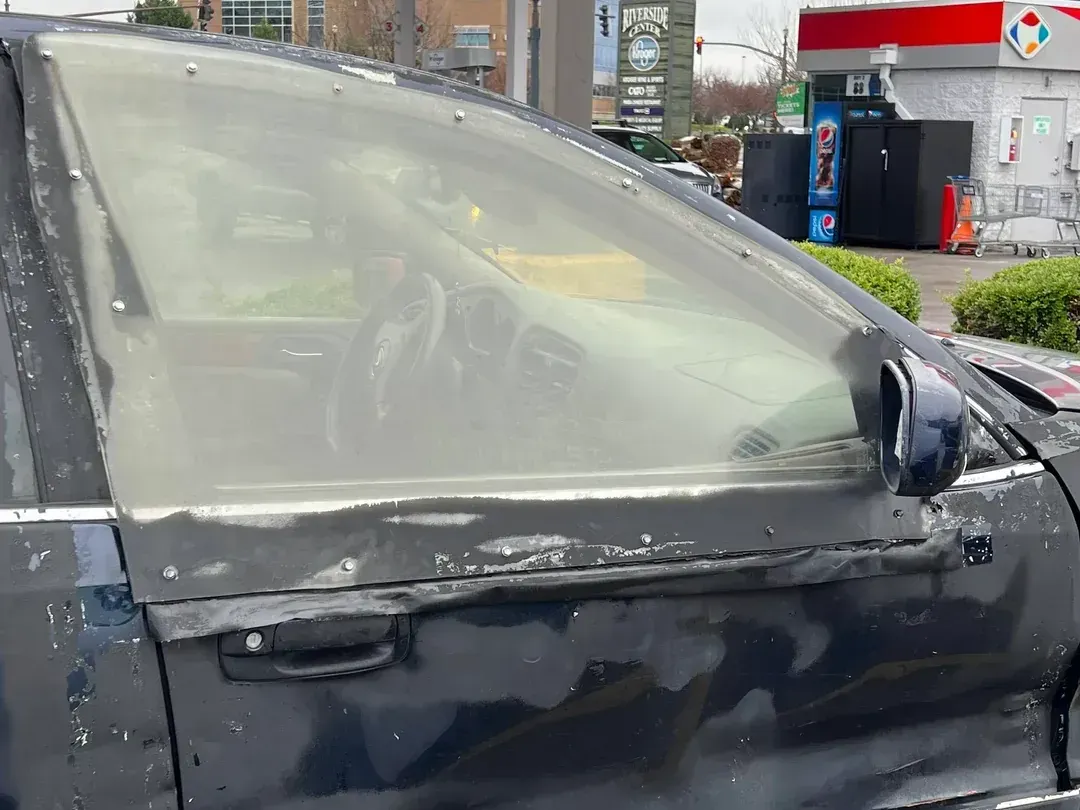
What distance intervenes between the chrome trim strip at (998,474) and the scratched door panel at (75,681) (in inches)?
54.3

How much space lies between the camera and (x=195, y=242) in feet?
5.58

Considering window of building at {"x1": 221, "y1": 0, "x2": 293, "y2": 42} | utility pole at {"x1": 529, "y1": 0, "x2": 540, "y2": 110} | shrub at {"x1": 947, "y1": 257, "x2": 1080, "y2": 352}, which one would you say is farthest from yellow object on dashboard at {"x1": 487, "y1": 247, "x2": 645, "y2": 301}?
window of building at {"x1": 221, "y1": 0, "x2": 293, "y2": 42}

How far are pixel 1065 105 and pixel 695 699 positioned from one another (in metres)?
19.2

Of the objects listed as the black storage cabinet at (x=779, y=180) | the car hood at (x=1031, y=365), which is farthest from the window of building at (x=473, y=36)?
the car hood at (x=1031, y=365)

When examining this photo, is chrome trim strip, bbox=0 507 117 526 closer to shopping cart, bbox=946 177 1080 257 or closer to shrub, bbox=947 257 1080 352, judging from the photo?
shrub, bbox=947 257 1080 352

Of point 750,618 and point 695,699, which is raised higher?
point 750,618

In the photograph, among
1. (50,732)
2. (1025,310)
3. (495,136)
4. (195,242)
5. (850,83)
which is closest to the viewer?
(50,732)

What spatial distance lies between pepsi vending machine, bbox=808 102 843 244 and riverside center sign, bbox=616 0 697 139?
614 inches

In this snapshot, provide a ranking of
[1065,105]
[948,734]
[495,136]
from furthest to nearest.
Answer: [1065,105] → [948,734] → [495,136]

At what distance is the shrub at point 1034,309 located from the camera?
20.9 ft

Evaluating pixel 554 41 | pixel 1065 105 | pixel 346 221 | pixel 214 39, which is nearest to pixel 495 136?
pixel 346 221

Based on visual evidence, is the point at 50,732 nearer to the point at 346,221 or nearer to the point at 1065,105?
the point at 346,221

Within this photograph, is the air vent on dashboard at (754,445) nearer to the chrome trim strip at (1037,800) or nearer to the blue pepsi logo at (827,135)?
the chrome trim strip at (1037,800)

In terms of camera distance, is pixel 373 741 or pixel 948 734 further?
pixel 948 734
